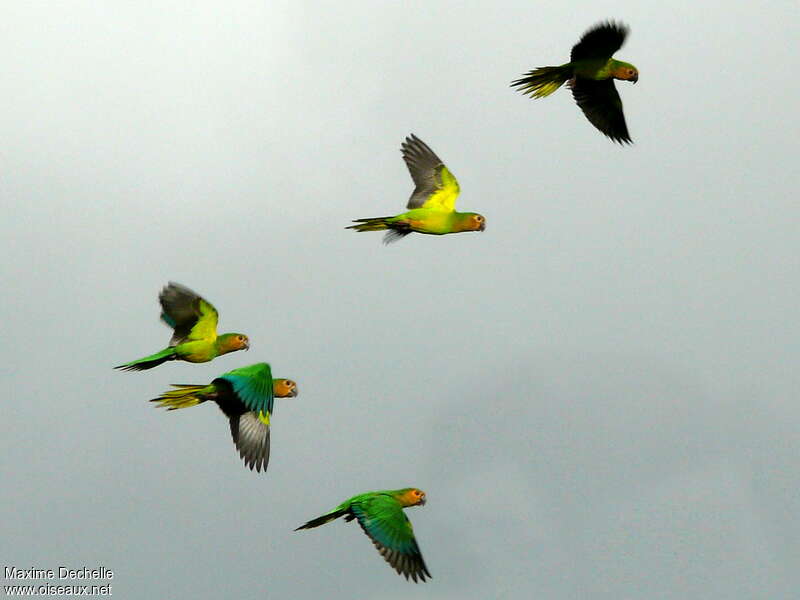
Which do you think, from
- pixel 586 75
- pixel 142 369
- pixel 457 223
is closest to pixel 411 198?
pixel 457 223

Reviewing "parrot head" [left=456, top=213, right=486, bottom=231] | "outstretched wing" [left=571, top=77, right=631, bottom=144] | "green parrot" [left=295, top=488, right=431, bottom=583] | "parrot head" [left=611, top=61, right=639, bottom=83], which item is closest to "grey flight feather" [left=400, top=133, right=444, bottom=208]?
"parrot head" [left=456, top=213, right=486, bottom=231]

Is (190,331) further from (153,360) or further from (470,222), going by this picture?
(470,222)

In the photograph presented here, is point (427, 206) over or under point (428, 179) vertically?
under

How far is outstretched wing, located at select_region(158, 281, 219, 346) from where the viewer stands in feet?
98.1

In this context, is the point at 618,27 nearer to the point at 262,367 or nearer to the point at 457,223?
the point at 457,223

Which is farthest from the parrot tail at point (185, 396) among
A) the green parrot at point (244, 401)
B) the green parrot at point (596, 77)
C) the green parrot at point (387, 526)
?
the green parrot at point (596, 77)

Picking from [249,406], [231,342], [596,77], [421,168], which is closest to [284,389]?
[231,342]

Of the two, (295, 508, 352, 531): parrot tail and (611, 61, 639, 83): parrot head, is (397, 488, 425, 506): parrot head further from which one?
(611, 61, 639, 83): parrot head

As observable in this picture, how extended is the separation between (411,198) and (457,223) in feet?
5.62

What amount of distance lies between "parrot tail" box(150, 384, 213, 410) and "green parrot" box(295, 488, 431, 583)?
3.09 metres

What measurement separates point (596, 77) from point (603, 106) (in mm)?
1078

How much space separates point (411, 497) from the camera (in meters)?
29.5

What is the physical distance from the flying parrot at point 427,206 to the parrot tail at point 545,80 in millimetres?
2383

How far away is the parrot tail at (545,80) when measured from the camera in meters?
30.9
